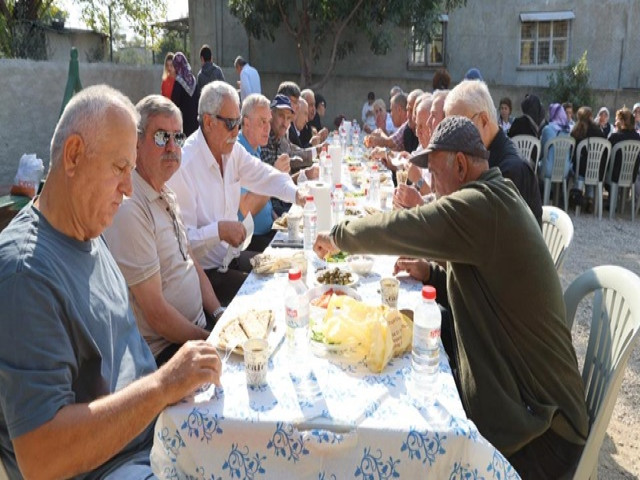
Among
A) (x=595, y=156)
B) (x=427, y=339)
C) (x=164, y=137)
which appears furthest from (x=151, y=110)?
(x=595, y=156)

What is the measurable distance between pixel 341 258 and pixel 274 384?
1186 mm

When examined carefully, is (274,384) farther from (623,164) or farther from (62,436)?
(623,164)

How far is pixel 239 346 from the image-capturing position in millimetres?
1793

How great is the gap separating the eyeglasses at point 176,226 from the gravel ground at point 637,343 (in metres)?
2.14

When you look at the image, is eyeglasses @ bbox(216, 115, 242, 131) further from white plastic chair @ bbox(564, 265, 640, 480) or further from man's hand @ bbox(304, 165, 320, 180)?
white plastic chair @ bbox(564, 265, 640, 480)

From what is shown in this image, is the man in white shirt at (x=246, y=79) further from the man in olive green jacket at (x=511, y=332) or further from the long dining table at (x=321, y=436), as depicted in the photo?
the long dining table at (x=321, y=436)

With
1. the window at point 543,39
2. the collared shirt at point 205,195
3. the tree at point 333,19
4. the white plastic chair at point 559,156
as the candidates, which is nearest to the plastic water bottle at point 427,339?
the collared shirt at point 205,195

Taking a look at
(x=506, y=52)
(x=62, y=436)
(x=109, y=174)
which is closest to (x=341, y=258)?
(x=109, y=174)

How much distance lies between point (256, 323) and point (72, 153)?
843mm

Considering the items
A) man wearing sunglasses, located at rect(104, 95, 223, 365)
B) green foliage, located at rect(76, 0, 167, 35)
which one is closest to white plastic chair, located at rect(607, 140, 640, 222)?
man wearing sunglasses, located at rect(104, 95, 223, 365)

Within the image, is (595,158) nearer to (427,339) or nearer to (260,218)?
(260,218)

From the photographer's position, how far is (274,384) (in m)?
1.66

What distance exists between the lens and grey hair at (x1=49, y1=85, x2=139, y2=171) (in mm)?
1526

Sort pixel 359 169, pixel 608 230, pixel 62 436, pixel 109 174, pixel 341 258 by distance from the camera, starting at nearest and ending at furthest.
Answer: pixel 62 436 < pixel 109 174 < pixel 341 258 < pixel 359 169 < pixel 608 230
